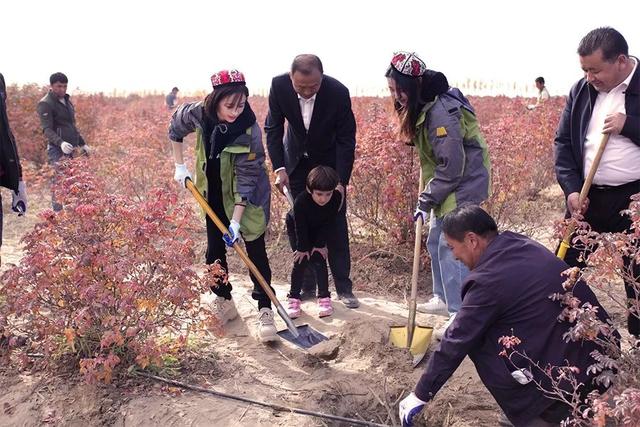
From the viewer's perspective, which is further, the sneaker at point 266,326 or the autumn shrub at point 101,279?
the sneaker at point 266,326

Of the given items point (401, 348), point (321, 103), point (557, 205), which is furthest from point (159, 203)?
point (557, 205)

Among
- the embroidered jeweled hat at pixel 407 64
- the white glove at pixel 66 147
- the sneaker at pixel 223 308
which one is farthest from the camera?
the white glove at pixel 66 147

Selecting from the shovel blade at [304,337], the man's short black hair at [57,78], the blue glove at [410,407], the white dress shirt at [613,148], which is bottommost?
the shovel blade at [304,337]

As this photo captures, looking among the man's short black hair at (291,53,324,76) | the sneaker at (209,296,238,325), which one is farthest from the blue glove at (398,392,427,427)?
the man's short black hair at (291,53,324,76)

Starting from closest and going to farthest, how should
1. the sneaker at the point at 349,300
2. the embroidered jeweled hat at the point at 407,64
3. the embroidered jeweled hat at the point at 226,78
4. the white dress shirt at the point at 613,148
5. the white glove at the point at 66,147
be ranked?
the white dress shirt at the point at 613,148 → the embroidered jeweled hat at the point at 407,64 → the embroidered jeweled hat at the point at 226,78 → the sneaker at the point at 349,300 → the white glove at the point at 66,147

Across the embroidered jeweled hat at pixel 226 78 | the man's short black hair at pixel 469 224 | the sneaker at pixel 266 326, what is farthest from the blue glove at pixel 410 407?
the embroidered jeweled hat at pixel 226 78

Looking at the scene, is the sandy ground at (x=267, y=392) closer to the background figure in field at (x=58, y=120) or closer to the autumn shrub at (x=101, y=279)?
the autumn shrub at (x=101, y=279)

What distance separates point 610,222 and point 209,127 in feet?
8.01

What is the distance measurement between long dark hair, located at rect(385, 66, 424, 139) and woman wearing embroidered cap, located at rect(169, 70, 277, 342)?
0.90 metres

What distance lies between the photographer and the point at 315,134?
428cm

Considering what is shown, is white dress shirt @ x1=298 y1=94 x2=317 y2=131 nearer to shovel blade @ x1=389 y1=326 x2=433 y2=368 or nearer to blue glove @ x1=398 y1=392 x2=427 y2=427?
shovel blade @ x1=389 y1=326 x2=433 y2=368

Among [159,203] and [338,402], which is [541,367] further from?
[159,203]

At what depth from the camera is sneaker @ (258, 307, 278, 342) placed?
3.94 metres

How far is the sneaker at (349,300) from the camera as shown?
459 centimetres
